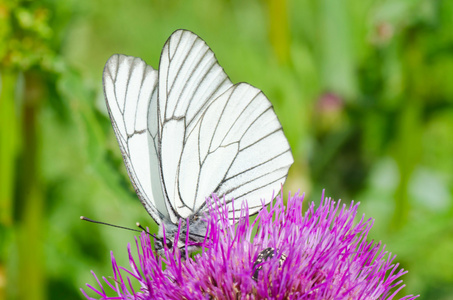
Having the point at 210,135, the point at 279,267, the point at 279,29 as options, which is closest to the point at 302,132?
the point at 279,29

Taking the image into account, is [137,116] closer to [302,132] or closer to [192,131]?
[192,131]

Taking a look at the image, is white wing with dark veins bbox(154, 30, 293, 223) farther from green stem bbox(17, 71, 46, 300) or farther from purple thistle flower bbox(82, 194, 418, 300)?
green stem bbox(17, 71, 46, 300)

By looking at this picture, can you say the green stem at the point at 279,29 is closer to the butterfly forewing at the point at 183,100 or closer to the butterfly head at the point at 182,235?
the butterfly forewing at the point at 183,100

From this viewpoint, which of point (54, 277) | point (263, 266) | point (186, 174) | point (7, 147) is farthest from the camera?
point (54, 277)

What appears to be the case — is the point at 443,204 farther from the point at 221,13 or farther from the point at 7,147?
the point at 221,13

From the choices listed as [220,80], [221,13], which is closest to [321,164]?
[220,80]

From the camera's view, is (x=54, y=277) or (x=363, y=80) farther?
→ (x=363, y=80)

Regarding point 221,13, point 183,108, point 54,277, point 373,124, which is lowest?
point 54,277
